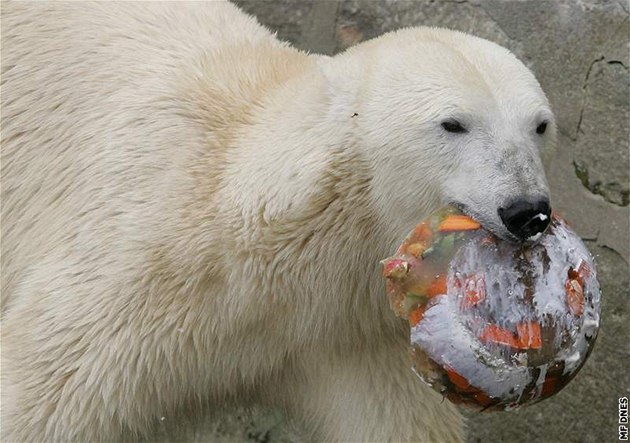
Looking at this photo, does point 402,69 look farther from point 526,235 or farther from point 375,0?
point 375,0

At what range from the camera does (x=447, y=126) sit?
192 centimetres

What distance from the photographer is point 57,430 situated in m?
2.15

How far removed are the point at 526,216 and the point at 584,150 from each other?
1.14m

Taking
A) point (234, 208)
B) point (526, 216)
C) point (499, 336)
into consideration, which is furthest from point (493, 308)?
point (234, 208)

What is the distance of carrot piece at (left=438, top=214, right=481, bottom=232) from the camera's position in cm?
183

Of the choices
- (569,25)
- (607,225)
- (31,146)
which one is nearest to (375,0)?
(569,25)

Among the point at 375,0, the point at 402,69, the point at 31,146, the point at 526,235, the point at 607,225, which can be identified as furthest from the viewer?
the point at 375,0

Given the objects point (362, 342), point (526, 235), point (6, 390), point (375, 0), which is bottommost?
point (6, 390)

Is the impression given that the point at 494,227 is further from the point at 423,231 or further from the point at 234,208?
the point at 234,208

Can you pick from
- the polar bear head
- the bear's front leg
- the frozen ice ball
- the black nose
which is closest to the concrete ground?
the bear's front leg

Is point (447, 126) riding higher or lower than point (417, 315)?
higher

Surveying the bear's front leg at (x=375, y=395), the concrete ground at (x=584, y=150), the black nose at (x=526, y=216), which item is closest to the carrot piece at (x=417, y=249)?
the black nose at (x=526, y=216)

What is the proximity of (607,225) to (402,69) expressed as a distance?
3.35 feet

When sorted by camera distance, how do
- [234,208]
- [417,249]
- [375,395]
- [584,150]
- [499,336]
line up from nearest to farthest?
1. [499,336]
2. [417,249]
3. [234,208]
4. [375,395]
5. [584,150]
